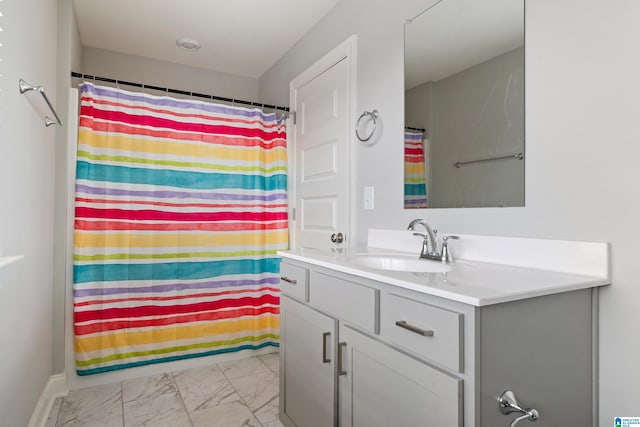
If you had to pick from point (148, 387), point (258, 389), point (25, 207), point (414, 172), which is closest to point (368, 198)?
point (414, 172)

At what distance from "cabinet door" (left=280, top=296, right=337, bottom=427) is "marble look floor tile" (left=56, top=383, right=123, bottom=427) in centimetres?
89

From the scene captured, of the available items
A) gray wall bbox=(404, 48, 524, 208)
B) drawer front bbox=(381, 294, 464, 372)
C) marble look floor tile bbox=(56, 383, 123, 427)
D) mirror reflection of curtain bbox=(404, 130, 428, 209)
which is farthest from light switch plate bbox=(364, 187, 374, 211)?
marble look floor tile bbox=(56, 383, 123, 427)

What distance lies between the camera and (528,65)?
124 centimetres

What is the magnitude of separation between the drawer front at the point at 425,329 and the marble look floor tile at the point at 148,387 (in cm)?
167

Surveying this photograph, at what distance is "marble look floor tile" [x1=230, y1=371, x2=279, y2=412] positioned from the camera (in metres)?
2.01

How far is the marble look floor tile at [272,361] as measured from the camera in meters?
2.45

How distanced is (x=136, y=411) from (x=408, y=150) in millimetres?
1935

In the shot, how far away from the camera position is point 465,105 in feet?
4.93

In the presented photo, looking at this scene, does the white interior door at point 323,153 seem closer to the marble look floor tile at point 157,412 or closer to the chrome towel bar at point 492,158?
the chrome towel bar at point 492,158

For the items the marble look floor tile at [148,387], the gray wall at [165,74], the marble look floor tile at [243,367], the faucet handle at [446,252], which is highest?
the gray wall at [165,74]

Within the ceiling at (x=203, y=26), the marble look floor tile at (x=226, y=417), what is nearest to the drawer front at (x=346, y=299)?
the marble look floor tile at (x=226, y=417)

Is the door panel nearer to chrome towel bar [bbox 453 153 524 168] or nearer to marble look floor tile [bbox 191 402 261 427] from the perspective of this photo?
chrome towel bar [bbox 453 153 524 168]

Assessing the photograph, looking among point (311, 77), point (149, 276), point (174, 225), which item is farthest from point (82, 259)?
point (311, 77)

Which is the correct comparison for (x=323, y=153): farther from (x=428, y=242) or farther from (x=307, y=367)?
(x=307, y=367)
